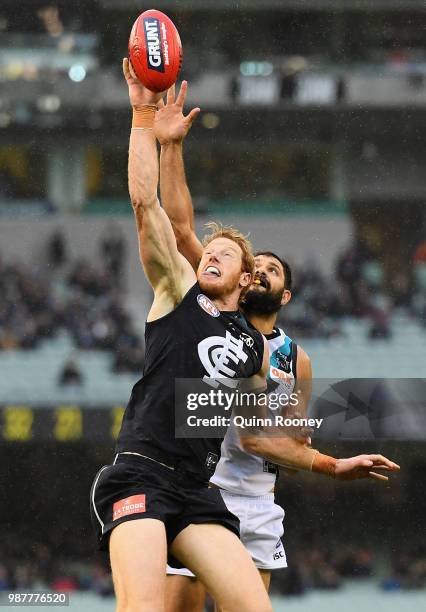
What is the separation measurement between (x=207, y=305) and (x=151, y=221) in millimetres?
375

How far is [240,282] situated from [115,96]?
7.42 metres

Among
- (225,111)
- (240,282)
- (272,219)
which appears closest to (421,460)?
(272,219)

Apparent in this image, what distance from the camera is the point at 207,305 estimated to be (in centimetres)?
382

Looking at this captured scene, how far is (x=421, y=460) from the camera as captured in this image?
364 inches

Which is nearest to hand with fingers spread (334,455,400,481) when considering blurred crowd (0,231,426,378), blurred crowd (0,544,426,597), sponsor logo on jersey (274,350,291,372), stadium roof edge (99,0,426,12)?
sponsor logo on jersey (274,350,291,372)

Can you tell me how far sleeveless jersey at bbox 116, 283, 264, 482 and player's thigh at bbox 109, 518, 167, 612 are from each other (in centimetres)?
30

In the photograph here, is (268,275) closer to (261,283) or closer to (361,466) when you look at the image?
(261,283)

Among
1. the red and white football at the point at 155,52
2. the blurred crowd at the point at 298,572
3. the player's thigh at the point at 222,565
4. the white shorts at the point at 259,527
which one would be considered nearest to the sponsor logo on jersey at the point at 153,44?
the red and white football at the point at 155,52

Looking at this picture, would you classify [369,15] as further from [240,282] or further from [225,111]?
[240,282]

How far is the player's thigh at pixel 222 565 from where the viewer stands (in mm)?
3445

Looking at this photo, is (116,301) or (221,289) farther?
(116,301)

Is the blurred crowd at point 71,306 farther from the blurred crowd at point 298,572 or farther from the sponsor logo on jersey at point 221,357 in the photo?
the sponsor logo on jersey at point 221,357

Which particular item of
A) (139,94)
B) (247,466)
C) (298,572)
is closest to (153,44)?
(139,94)

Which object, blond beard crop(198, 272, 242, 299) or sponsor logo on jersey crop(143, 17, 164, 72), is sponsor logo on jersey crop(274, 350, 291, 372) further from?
sponsor logo on jersey crop(143, 17, 164, 72)
